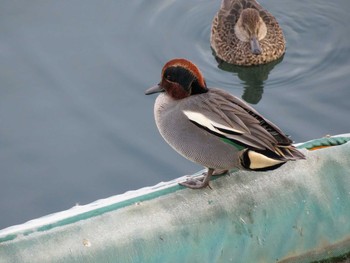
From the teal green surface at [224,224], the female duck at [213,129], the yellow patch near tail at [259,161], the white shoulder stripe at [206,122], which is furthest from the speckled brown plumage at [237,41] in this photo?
the yellow patch near tail at [259,161]

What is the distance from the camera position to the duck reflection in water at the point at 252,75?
6.25 m

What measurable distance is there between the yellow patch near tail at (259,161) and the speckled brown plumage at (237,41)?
133 inches

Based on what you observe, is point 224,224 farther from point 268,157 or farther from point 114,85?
point 114,85

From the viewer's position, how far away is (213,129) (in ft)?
11.7

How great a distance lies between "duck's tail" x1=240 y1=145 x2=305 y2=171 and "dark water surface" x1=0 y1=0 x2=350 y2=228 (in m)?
1.76

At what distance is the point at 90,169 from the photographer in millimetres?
5332

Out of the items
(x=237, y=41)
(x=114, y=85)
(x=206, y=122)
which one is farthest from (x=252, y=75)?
(x=206, y=122)

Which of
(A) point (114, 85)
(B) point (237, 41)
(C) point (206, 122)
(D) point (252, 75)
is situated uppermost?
(C) point (206, 122)

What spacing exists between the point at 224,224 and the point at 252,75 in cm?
335

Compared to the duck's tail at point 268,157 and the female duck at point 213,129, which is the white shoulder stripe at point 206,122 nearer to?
the female duck at point 213,129

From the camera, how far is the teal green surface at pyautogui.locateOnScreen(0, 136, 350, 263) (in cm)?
329

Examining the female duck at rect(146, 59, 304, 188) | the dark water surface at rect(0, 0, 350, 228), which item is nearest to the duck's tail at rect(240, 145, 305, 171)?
the female duck at rect(146, 59, 304, 188)

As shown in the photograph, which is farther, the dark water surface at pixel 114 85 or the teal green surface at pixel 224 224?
the dark water surface at pixel 114 85

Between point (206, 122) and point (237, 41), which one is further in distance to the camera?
point (237, 41)
